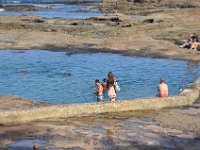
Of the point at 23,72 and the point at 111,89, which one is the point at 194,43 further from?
the point at 111,89

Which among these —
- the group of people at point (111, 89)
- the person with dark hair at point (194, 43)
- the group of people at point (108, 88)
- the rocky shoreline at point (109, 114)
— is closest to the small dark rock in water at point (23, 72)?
the group of people at point (111, 89)

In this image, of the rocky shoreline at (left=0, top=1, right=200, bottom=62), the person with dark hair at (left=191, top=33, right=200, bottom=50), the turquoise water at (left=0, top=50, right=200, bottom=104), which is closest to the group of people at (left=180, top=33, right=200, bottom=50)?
the person with dark hair at (left=191, top=33, right=200, bottom=50)

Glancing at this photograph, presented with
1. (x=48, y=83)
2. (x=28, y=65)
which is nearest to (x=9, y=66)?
(x=28, y=65)

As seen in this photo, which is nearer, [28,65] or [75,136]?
[75,136]

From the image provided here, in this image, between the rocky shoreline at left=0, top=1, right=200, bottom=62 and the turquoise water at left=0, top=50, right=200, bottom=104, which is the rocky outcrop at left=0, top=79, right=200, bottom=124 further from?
the rocky shoreline at left=0, top=1, right=200, bottom=62

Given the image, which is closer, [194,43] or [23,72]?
[23,72]

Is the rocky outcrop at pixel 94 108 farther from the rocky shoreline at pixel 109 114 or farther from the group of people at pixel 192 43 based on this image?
the group of people at pixel 192 43

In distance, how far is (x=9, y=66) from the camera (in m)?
30.8

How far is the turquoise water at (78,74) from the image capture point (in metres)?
23.7

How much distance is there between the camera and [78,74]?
2839cm

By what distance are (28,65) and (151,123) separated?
15209mm

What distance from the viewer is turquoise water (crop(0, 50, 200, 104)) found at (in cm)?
2373

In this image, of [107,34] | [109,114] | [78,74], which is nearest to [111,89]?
[109,114]

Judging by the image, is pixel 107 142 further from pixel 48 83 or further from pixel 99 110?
pixel 48 83
